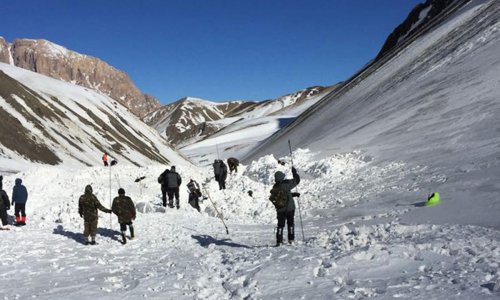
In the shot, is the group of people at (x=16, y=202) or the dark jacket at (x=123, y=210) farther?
the group of people at (x=16, y=202)

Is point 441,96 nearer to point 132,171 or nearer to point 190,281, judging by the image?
point 132,171

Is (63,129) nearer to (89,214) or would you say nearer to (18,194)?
(18,194)

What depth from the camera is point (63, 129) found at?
8131 cm

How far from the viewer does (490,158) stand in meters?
15.3

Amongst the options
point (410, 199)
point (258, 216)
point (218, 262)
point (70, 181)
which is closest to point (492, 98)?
point (410, 199)

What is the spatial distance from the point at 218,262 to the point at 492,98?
19251 millimetres

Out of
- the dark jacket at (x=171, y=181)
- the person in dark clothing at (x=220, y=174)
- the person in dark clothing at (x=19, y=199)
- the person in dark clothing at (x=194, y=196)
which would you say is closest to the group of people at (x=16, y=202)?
the person in dark clothing at (x=19, y=199)

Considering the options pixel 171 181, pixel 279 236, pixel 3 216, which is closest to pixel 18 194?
pixel 3 216

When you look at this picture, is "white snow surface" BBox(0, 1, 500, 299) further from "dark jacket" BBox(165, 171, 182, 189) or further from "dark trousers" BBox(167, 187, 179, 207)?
"dark jacket" BBox(165, 171, 182, 189)

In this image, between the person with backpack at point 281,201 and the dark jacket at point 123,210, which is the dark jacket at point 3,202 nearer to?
the dark jacket at point 123,210

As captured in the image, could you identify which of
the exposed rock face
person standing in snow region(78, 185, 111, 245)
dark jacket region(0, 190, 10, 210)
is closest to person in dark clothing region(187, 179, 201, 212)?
person standing in snow region(78, 185, 111, 245)

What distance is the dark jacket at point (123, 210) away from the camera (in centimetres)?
1445

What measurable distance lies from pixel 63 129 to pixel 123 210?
74177 millimetres

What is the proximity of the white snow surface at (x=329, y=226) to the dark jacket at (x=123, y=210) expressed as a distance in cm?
88
